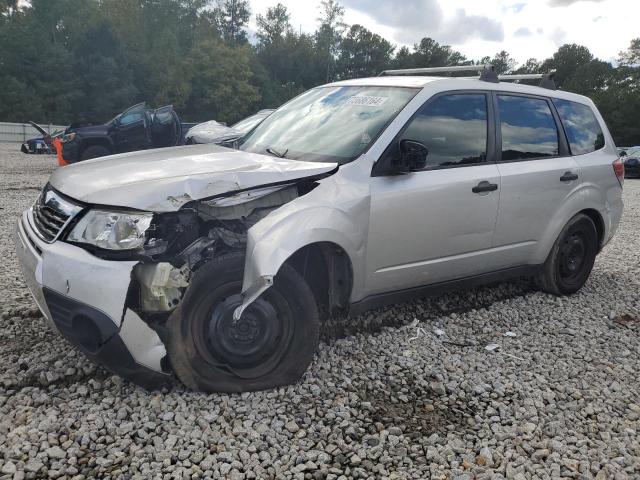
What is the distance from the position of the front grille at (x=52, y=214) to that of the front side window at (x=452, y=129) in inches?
78.3

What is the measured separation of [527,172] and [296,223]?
7.04 feet

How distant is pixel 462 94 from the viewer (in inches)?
146

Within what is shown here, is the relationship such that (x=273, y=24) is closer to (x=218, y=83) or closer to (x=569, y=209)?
(x=218, y=83)

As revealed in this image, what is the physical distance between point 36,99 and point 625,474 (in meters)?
44.3

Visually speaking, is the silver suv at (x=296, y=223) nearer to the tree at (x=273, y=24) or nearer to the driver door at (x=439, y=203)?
the driver door at (x=439, y=203)

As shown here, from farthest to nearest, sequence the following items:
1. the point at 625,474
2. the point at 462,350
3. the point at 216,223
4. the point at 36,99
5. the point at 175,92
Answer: the point at 175,92 → the point at 36,99 → the point at 462,350 → the point at 216,223 → the point at 625,474

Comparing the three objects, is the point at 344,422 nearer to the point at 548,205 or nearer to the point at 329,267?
the point at 329,267

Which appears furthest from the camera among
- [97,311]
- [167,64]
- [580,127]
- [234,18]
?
[234,18]

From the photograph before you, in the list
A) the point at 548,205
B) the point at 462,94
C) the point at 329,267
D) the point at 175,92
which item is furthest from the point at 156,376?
the point at 175,92

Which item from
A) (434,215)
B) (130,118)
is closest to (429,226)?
(434,215)

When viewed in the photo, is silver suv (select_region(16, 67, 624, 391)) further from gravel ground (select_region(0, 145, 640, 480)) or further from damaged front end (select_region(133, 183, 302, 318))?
gravel ground (select_region(0, 145, 640, 480))

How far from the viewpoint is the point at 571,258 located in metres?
4.67

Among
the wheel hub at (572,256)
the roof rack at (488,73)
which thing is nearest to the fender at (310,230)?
the roof rack at (488,73)

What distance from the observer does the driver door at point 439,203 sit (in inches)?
126
